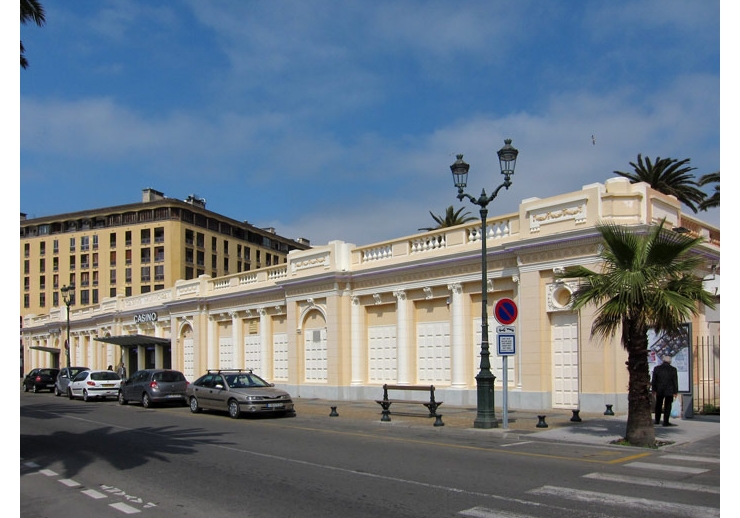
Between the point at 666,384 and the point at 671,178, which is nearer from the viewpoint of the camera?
the point at 666,384

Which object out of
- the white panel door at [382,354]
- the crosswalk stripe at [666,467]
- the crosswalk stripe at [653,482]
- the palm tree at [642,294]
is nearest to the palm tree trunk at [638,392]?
the palm tree at [642,294]

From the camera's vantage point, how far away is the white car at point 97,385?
33312mm

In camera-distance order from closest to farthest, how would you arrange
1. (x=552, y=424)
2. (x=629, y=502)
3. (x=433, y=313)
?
(x=629, y=502)
(x=552, y=424)
(x=433, y=313)

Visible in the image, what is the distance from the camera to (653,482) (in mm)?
9953

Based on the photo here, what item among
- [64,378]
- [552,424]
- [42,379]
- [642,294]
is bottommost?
[42,379]

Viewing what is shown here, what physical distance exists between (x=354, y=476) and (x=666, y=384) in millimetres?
9126

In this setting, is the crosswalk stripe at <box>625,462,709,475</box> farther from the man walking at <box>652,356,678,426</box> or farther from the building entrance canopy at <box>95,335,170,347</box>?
the building entrance canopy at <box>95,335,170,347</box>

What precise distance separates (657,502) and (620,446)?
5.12 m

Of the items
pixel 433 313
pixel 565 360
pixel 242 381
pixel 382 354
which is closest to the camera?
pixel 565 360

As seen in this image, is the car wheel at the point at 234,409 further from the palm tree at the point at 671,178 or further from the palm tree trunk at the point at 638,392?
the palm tree at the point at 671,178

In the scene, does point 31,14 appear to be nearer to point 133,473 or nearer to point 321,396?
point 133,473

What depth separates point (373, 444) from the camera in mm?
14922

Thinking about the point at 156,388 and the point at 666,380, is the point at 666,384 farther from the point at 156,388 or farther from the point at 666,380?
the point at 156,388

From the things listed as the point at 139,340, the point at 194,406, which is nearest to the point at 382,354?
the point at 194,406
